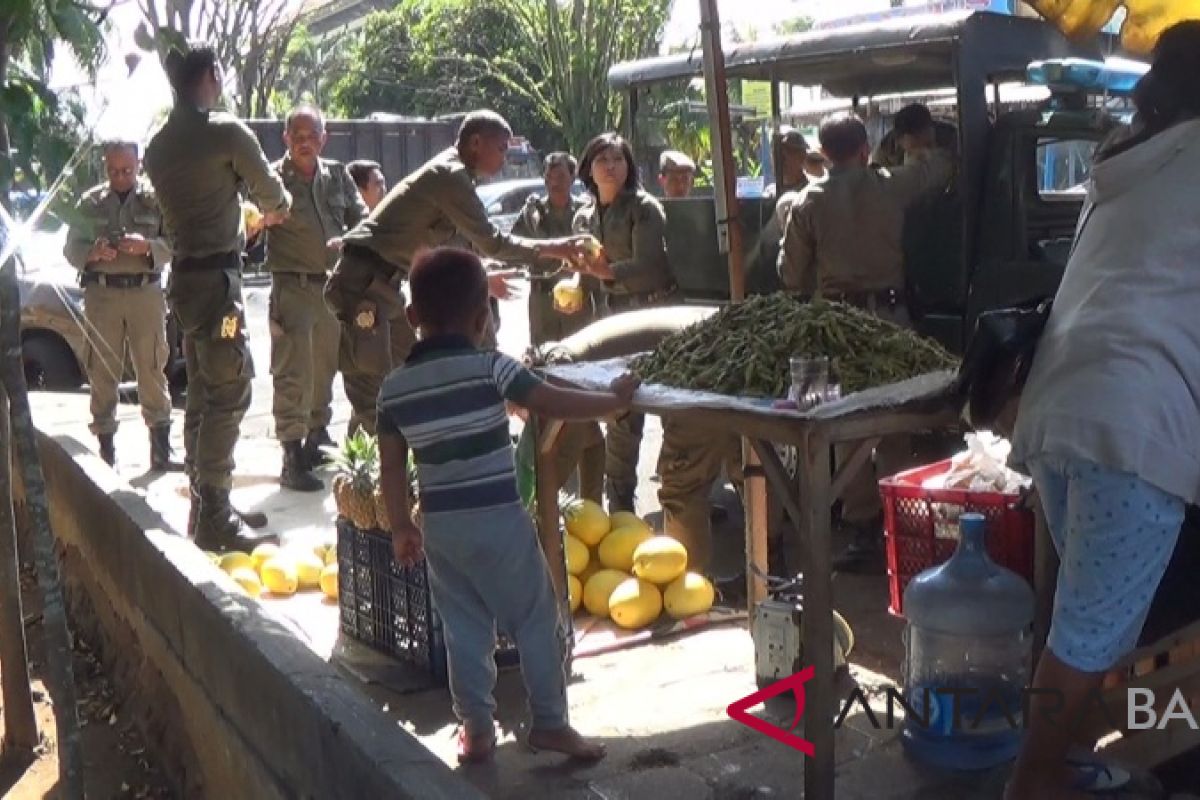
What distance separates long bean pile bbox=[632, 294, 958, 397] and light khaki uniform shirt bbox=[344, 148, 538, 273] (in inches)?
75.8

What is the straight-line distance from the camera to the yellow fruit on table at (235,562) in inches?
225

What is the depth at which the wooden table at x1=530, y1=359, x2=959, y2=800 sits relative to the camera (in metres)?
3.36

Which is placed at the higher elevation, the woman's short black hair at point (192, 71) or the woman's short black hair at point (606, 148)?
the woman's short black hair at point (192, 71)

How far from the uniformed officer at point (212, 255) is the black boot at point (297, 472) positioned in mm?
1231

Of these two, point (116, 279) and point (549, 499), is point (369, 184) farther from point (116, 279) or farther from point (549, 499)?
point (549, 499)

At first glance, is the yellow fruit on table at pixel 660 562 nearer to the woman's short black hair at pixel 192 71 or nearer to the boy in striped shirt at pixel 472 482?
the boy in striped shirt at pixel 472 482

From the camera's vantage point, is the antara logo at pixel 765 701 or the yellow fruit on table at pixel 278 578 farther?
the yellow fruit on table at pixel 278 578

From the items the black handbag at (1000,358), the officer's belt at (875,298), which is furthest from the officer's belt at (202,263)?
the black handbag at (1000,358)

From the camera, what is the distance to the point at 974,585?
386 centimetres

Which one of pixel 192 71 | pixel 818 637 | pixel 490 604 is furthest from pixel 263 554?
pixel 818 637

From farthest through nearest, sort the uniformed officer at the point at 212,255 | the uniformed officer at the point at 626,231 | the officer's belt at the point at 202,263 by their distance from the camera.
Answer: the uniformed officer at the point at 626,231 → the officer's belt at the point at 202,263 → the uniformed officer at the point at 212,255

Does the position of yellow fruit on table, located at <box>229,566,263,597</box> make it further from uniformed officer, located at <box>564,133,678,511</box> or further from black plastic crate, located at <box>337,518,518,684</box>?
uniformed officer, located at <box>564,133,678,511</box>

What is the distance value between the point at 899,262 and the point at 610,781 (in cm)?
326

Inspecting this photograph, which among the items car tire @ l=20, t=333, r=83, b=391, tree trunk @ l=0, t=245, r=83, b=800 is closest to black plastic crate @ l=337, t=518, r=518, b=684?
tree trunk @ l=0, t=245, r=83, b=800
